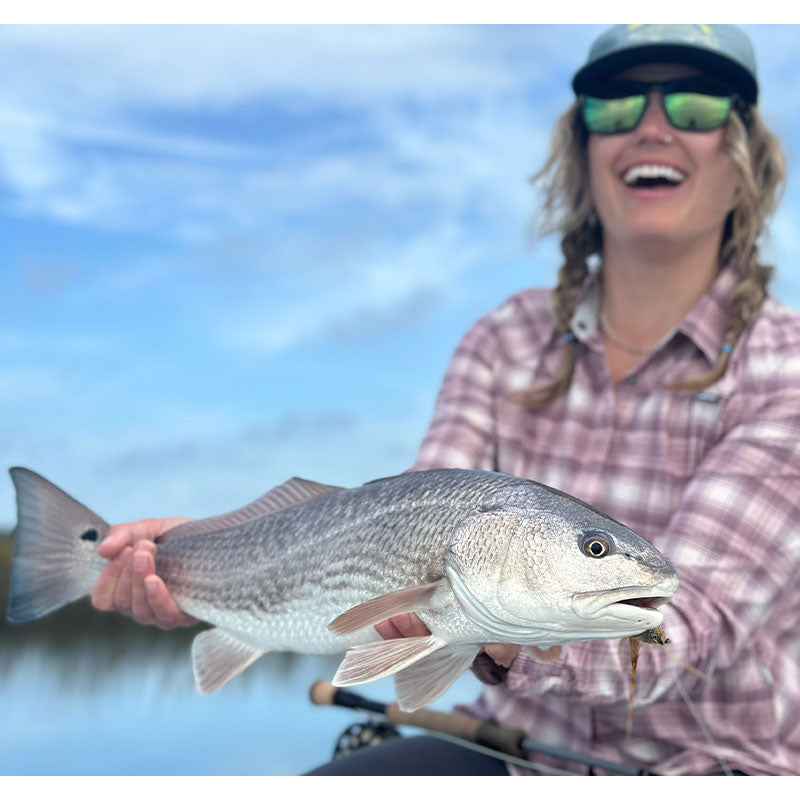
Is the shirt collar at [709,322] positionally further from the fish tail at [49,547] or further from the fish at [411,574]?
the fish tail at [49,547]

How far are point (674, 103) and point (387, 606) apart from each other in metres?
2.12

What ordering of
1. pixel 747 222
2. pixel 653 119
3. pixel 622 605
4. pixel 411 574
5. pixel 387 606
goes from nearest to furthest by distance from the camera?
1. pixel 622 605
2. pixel 387 606
3. pixel 411 574
4. pixel 653 119
5. pixel 747 222

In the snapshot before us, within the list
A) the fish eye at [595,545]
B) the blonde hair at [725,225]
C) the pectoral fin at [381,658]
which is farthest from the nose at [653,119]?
the pectoral fin at [381,658]

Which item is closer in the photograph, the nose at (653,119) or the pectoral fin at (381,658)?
the pectoral fin at (381,658)

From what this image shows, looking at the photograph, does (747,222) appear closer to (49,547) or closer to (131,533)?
(131,533)

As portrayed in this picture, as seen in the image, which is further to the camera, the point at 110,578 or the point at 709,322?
the point at 709,322

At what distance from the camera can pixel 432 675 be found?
1.87 m

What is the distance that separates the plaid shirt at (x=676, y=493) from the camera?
8.48ft

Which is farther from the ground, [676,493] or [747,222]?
[747,222]

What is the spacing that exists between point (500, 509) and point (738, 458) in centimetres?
128

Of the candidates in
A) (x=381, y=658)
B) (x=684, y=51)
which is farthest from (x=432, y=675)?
(x=684, y=51)

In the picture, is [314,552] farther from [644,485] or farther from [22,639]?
[22,639]

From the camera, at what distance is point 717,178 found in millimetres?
3209

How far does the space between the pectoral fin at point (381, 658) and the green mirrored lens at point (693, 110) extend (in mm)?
2064
